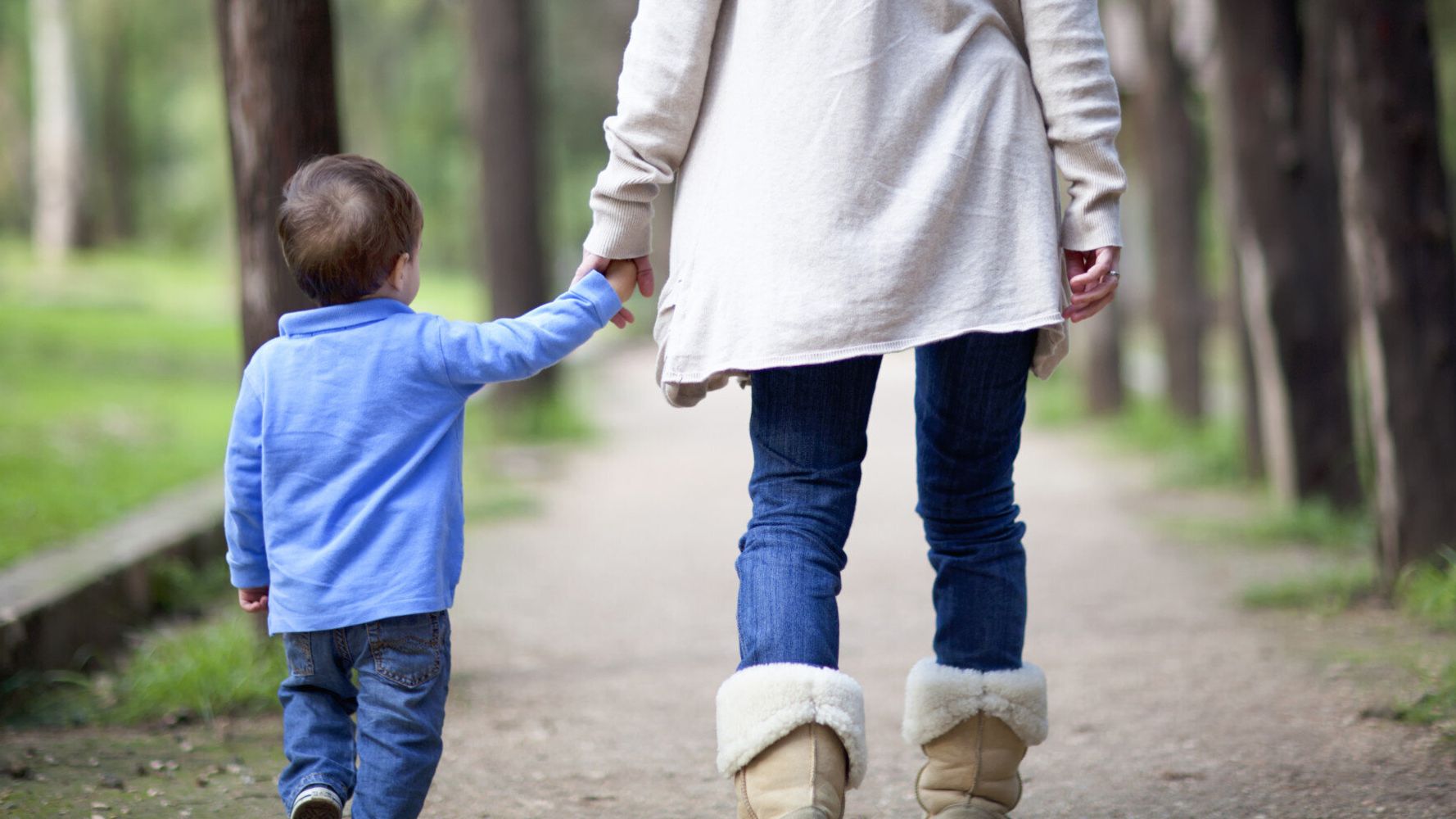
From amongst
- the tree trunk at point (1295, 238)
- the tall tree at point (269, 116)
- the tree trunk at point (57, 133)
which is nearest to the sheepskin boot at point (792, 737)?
the tall tree at point (269, 116)

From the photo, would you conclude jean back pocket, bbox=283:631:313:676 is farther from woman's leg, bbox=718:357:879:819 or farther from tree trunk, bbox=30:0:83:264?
tree trunk, bbox=30:0:83:264

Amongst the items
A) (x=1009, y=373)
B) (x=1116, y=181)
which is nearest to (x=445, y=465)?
(x=1009, y=373)

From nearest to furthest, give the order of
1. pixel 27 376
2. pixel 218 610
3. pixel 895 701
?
1. pixel 895 701
2. pixel 218 610
3. pixel 27 376

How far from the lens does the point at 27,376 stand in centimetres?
1030

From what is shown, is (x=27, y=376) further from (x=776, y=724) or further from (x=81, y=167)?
(x=81, y=167)

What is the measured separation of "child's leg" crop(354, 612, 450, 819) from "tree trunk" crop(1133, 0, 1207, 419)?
799 centimetres

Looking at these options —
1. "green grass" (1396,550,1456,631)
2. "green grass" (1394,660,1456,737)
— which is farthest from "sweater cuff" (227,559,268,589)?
"green grass" (1396,550,1456,631)

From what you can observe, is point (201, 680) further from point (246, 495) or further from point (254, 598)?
point (246, 495)

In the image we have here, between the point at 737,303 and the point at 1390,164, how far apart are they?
3.05 m

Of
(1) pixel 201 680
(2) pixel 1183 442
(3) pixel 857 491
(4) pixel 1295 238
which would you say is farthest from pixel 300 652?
(2) pixel 1183 442

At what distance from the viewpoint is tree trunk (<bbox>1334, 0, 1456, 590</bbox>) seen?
4.52 m

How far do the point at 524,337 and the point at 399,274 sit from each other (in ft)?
0.89

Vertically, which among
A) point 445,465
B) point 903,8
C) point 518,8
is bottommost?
point 445,465

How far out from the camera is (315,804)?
96.0 inches
